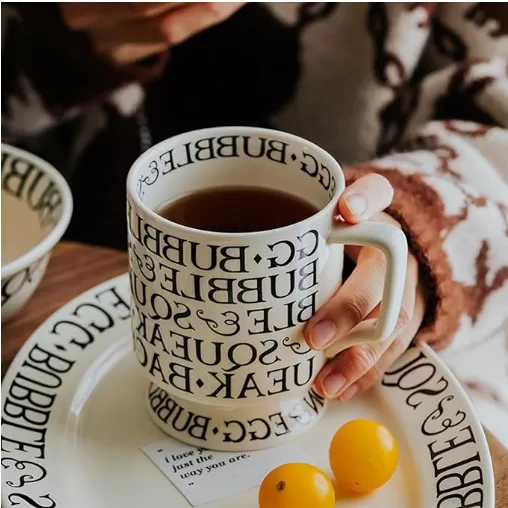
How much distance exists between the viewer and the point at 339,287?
48cm

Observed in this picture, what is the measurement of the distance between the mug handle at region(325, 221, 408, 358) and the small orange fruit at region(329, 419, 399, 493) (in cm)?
5

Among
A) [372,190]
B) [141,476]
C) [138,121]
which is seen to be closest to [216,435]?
[141,476]

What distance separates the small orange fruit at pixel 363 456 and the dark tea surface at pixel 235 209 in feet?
0.44

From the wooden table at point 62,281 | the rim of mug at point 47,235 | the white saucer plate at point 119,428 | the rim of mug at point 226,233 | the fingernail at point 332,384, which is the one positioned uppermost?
the rim of mug at point 226,233

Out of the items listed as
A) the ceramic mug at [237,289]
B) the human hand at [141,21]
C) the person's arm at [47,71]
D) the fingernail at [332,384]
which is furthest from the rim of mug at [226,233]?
the person's arm at [47,71]

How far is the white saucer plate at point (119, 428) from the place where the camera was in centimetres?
44

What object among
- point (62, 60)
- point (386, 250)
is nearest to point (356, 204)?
point (386, 250)

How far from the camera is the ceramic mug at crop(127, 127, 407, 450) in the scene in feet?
1.36

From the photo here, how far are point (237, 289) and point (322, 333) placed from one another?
2.4 inches

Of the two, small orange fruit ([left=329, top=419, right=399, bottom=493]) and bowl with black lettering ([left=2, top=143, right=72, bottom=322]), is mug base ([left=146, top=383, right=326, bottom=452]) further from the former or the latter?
bowl with black lettering ([left=2, top=143, right=72, bottom=322])

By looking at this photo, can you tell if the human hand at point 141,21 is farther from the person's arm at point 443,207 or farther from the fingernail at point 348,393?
the fingernail at point 348,393

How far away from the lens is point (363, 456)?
17.2 inches

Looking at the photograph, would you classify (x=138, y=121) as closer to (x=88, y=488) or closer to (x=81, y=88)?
(x=81, y=88)

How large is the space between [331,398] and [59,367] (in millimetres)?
185
